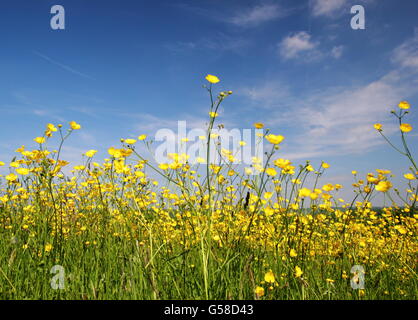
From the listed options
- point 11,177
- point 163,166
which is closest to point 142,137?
point 163,166

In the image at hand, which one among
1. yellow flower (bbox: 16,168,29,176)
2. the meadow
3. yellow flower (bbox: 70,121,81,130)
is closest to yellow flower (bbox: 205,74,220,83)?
the meadow

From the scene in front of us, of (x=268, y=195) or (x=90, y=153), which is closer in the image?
(x=268, y=195)

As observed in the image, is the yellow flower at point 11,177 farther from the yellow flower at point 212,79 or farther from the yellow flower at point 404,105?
the yellow flower at point 404,105

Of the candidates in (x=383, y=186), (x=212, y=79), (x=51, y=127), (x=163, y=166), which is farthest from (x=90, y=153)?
(x=383, y=186)

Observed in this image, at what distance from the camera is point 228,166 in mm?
2666

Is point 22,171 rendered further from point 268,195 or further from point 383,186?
point 383,186

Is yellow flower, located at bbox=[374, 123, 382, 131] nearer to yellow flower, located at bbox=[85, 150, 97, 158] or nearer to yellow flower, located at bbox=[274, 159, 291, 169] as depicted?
yellow flower, located at bbox=[274, 159, 291, 169]

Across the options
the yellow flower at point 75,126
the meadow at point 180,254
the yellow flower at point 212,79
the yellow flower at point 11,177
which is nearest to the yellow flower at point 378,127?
the meadow at point 180,254

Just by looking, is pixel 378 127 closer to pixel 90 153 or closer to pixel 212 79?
pixel 212 79

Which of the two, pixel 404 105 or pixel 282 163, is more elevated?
pixel 404 105
